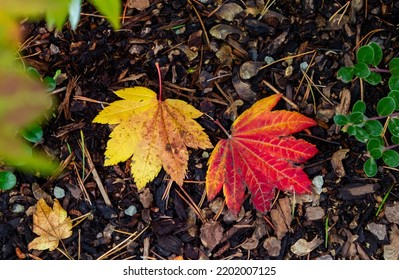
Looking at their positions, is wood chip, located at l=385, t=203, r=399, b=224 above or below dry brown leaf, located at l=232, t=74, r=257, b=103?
below

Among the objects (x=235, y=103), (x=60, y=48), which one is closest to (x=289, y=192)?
(x=235, y=103)

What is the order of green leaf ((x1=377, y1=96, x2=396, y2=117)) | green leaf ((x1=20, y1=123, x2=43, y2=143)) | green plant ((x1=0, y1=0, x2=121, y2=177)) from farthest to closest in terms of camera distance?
green leaf ((x1=20, y1=123, x2=43, y2=143))
green leaf ((x1=377, y1=96, x2=396, y2=117))
green plant ((x1=0, y1=0, x2=121, y2=177))

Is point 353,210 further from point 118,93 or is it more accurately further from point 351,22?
point 118,93

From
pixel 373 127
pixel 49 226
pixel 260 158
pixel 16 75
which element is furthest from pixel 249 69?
pixel 16 75

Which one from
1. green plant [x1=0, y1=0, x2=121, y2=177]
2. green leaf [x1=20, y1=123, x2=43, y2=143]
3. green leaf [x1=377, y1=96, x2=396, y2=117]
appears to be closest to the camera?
green plant [x1=0, y1=0, x2=121, y2=177]

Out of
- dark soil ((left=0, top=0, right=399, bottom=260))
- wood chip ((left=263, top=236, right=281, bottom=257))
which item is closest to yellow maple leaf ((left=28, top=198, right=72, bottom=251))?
dark soil ((left=0, top=0, right=399, bottom=260))

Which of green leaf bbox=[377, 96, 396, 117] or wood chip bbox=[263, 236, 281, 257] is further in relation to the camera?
wood chip bbox=[263, 236, 281, 257]

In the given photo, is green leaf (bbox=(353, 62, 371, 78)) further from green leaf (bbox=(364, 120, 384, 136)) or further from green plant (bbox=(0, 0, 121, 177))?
green plant (bbox=(0, 0, 121, 177))
